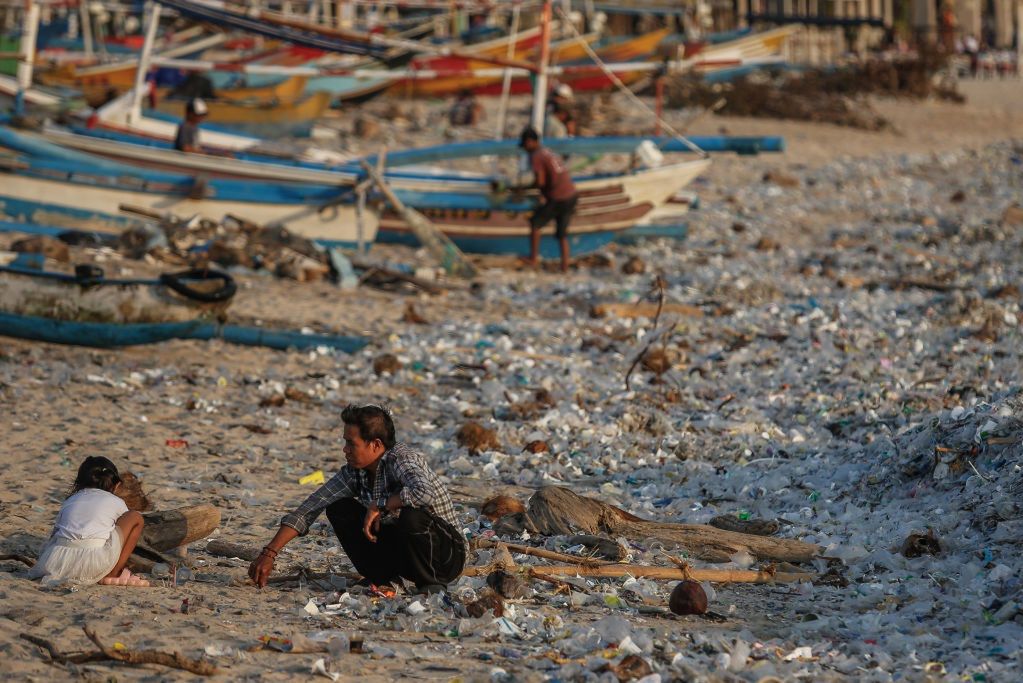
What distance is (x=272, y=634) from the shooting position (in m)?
4.62

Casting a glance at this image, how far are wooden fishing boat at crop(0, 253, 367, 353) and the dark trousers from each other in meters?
4.56

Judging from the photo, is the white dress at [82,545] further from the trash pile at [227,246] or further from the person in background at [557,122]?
the person in background at [557,122]

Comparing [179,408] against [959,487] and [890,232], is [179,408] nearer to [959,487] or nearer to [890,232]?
[959,487]

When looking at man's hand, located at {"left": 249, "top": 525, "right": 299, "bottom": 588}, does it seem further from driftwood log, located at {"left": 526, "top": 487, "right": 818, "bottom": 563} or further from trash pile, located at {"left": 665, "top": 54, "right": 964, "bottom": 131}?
trash pile, located at {"left": 665, "top": 54, "right": 964, "bottom": 131}

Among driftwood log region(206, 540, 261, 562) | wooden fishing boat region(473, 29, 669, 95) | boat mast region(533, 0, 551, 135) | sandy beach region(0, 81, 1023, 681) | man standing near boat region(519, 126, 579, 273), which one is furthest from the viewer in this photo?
wooden fishing boat region(473, 29, 669, 95)

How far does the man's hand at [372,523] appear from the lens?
496 cm

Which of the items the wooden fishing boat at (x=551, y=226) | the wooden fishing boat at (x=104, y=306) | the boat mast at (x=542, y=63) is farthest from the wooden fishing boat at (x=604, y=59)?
the wooden fishing boat at (x=104, y=306)

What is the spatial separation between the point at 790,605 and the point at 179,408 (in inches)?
173

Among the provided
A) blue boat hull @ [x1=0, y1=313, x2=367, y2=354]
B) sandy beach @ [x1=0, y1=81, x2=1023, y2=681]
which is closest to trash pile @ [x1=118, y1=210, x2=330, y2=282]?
sandy beach @ [x1=0, y1=81, x2=1023, y2=681]

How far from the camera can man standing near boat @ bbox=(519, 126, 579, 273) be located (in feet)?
43.9

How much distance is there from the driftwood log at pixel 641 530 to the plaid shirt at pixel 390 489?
991mm

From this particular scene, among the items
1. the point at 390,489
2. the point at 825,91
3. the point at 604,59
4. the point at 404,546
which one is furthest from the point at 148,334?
the point at 825,91

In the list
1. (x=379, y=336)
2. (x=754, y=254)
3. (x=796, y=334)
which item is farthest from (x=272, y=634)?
(x=754, y=254)

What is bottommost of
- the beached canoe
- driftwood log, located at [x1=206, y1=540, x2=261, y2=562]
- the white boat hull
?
driftwood log, located at [x1=206, y1=540, x2=261, y2=562]
